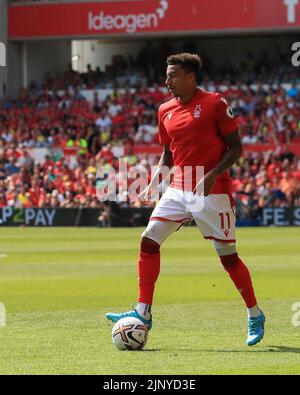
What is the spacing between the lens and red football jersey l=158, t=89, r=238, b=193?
10.2m

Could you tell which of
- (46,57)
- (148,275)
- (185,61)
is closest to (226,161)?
(185,61)

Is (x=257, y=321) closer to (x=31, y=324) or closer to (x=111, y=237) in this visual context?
(x=31, y=324)

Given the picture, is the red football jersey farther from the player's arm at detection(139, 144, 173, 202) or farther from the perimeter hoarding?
the perimeter hoarding

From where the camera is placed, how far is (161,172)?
10.8m

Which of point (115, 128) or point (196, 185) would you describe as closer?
point (196, 185)

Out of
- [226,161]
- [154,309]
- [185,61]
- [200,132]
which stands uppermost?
[185,61]

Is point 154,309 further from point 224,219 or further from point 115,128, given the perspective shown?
point 115,128

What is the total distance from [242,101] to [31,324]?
32619 millimetres

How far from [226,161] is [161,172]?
88cm

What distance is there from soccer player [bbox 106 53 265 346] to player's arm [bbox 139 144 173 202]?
0.81ft

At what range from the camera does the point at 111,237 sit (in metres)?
30.2

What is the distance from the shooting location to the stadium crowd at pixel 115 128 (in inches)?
1473

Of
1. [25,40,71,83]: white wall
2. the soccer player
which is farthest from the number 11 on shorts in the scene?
[25,40,71,83]: white wall
